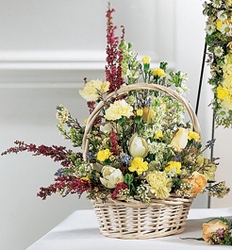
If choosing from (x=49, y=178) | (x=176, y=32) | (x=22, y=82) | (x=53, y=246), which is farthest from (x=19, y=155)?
(x=53, y=246)

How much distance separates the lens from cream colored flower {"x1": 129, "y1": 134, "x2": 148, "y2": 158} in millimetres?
1151

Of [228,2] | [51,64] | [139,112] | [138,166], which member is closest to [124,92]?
[139,112]

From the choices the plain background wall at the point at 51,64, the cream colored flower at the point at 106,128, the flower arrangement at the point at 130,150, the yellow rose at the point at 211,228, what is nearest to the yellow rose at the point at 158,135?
the flower arrangement at the point at 130,150

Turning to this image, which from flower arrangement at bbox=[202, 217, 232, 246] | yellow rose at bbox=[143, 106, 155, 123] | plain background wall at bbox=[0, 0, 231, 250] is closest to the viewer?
flower arrangement at bbox=[202, 217, 232, 246]

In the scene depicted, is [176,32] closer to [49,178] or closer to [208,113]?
[208,113]

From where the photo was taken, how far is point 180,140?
117 cm

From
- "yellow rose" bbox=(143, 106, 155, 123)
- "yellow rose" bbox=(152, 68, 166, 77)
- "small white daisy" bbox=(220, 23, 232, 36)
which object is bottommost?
"yellow rose" bbox=(143, 106, 155, 123)

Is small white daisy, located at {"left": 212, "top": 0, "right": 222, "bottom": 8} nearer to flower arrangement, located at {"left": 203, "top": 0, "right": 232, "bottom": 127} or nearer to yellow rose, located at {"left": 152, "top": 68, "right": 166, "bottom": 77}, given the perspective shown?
flower arrangement, located at {"left": 203, "top": 0, "right": 232, "bottom": 127}

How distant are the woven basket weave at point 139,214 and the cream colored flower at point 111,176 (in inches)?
1.4

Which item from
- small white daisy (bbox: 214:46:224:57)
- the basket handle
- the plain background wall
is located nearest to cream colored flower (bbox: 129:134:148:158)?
the basket handle

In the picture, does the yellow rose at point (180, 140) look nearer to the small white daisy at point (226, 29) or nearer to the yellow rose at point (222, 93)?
the yellow rose at point (222, 93)

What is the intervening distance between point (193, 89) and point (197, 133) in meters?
0.63

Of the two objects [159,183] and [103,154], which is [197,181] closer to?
[159,183]

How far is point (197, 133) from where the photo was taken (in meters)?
1.24
